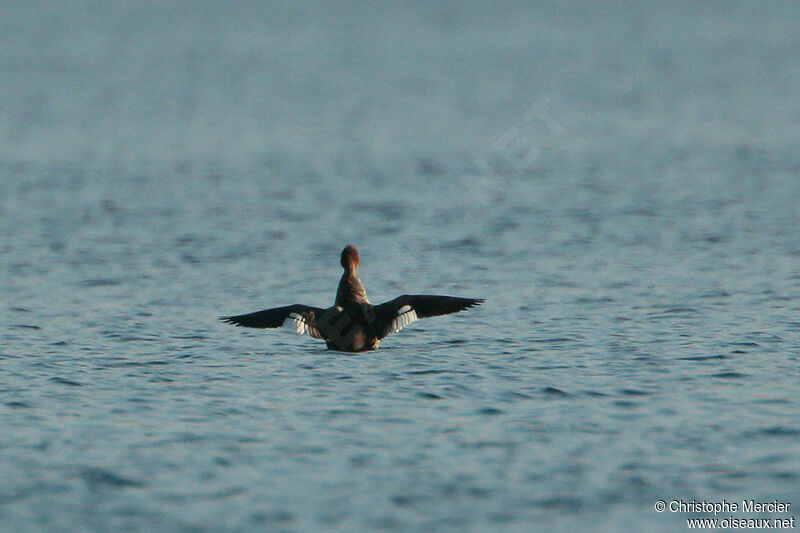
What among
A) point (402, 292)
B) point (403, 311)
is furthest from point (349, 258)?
point (402, 292)

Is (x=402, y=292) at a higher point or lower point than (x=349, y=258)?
lower

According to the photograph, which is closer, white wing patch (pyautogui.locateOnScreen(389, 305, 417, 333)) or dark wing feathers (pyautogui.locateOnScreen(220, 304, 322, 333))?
white wing patch (pyautogui.locateOnScreen(389, 305, 417, 333))

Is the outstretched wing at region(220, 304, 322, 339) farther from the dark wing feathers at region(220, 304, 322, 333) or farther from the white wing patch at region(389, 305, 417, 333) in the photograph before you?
the white wing patch at region(389, 305, 417, 333)

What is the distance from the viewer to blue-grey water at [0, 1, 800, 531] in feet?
33.6

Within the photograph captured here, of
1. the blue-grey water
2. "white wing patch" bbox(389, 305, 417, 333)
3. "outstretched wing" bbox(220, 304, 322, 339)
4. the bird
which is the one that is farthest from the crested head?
"white wing patch" bbox(389, 305, 417, 333)

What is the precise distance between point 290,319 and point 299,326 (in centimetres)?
14

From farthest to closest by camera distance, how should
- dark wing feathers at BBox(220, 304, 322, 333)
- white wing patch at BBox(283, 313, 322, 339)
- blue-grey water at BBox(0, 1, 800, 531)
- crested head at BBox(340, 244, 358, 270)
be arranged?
crested head at BBox(340, 244, 358, 270)
dark wing feathers at BBox(220, 304, 322, 333)
white wing patch at BBox(283, 313, 322, 339)
blue-grey water at BBox(0, 1, 800, 531)

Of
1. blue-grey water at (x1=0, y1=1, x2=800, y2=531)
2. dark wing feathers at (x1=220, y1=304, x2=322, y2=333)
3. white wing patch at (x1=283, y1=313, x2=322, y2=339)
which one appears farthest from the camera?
dark wing feathers at (x1=220, y1=304, x2=322, y2=333)

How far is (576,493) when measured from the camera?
9.91m

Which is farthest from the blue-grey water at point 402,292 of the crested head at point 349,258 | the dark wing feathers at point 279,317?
the crested head at point 349,258

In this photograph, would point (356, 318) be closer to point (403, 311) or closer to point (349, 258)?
point (403, 311)

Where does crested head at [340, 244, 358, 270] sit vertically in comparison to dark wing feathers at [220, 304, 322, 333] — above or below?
above

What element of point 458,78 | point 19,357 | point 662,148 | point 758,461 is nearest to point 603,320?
point 758,461

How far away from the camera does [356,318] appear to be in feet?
50.9
